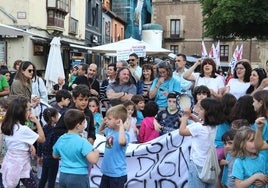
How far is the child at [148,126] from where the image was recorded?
22.4 feet

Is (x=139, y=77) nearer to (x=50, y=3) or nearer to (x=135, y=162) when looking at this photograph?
(x=135, y=162)

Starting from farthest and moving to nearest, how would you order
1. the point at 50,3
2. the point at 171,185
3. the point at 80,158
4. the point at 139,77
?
the point at 50,3
the point at 139,77
the point at 171,185
the point at 80,158

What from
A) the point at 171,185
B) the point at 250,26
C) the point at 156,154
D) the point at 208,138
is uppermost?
the point at 250,26

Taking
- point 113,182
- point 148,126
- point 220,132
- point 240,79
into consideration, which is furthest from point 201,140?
point 240,79

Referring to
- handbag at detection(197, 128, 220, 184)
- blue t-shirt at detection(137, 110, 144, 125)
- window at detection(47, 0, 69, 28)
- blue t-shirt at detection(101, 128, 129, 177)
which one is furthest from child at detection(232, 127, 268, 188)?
window at detection(47, 0, 69, 28)

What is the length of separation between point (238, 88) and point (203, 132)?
2.26 m

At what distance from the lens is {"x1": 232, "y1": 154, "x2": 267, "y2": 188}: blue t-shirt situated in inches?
156

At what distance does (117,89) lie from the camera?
26.0 feet

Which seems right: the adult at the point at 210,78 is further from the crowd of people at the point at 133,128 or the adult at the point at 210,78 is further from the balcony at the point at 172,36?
the balcony at the point at 172,36

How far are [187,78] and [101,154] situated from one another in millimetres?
2252

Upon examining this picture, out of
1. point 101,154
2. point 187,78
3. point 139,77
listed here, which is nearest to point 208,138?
point 101,154

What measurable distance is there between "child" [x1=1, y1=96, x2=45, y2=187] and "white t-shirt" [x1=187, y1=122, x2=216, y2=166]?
180 centimetres

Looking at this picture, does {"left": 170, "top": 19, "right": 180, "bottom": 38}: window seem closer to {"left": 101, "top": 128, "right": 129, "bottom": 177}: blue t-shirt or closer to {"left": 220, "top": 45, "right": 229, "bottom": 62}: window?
{"left": 220, "top": 45, "right": 229, "bottom": 62}: window

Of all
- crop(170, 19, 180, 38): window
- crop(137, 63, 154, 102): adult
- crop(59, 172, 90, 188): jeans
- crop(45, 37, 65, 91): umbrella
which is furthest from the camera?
crop(170, 19, 180, 38): window
